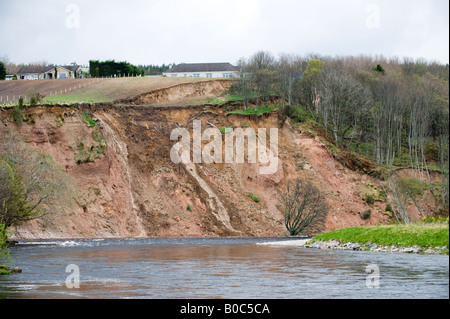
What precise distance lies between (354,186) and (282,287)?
6238 cm

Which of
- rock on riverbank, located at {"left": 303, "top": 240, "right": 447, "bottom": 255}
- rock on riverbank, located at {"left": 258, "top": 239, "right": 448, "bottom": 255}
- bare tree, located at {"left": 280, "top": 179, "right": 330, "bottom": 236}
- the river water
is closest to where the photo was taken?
the river water

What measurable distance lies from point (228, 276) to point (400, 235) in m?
18.0

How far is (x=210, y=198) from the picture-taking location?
77938mm

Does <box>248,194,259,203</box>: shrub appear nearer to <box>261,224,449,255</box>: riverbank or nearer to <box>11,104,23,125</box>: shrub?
<box>261,224,449,255</box>: riverbank

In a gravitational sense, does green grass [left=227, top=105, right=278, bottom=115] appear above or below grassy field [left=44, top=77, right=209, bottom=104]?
below

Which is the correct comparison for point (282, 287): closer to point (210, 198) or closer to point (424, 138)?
point (210, 198)

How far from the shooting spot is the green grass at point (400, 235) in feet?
127
